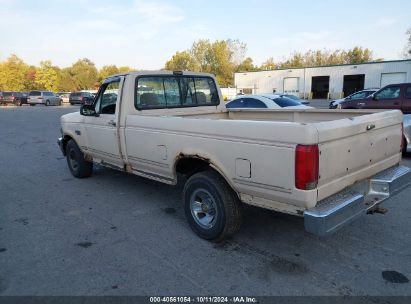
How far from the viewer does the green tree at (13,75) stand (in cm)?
7081

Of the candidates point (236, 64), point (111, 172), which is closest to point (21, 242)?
point (111, 172)

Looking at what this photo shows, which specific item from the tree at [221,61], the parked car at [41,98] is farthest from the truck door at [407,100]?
the tree at [221,61]

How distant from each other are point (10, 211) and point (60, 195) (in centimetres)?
88

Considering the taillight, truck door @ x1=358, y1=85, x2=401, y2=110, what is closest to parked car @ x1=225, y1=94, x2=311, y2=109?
truck door @ x1=358, y1=85, x2=401, y2=110

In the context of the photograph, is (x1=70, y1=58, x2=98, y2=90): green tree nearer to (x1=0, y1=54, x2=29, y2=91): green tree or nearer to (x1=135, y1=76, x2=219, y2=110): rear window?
(x1=0, y1=54, x2=29, y2=91): green tree

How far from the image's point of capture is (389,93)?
12492mm

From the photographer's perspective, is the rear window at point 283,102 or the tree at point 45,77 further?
the tree at point 45,77

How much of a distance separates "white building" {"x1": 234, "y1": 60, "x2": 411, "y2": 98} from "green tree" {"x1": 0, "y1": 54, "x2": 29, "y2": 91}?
49542 mm

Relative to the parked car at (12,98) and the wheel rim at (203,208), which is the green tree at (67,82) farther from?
the wheel rim at (203,208)

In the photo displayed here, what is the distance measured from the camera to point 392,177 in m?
3.76

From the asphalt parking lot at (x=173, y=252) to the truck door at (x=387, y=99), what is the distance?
794 cm

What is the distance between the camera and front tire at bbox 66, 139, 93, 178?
263 inches

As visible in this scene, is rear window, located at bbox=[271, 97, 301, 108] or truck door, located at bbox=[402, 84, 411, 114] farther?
rear window, located at bbox=[271, 97, 301, 108]

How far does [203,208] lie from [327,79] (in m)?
44.7
